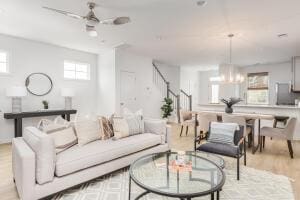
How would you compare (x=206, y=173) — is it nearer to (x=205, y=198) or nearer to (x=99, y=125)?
(x=205, y=198)

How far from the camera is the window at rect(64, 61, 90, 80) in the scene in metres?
5.84

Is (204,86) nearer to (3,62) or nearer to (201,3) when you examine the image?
(201,3)

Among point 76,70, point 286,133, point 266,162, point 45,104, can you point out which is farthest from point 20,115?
point 286,133

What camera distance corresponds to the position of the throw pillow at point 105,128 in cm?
307

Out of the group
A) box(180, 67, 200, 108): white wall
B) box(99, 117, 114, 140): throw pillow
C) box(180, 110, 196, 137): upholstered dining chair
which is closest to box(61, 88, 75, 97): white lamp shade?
box(99, 117, 114, 140): throw pillow

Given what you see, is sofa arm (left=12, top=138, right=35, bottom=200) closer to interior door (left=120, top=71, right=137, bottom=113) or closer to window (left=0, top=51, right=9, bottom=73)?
window (left=0, top=51, right=9, bottom=73)

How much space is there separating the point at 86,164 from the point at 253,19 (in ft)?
12.6

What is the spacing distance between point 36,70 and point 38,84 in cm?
39

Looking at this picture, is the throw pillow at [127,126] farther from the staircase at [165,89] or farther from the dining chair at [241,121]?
the staircase at [165,89]

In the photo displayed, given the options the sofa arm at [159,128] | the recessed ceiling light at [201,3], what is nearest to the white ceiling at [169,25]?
the recessed ceiling light at [201,3]

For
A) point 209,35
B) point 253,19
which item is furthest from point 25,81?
point 253,19

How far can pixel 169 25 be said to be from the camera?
3.88m

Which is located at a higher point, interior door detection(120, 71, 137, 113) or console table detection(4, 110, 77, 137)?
interior door detection(120, 71, 137, 113)

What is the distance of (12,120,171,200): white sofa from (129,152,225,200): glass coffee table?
1.64 ft
